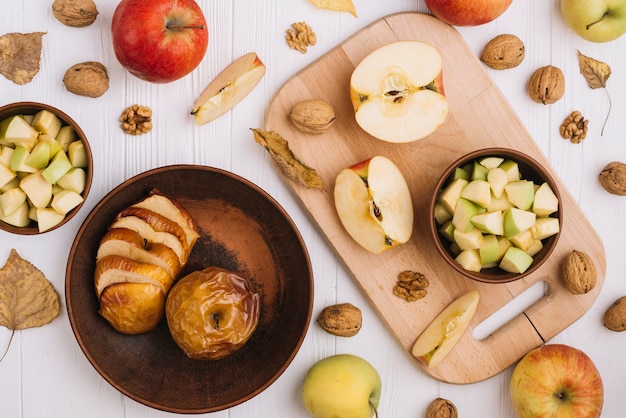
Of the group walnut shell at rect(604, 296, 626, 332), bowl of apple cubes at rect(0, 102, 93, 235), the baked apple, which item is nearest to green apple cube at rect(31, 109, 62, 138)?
bowl of apple cubes at rect(0, 102, 93, 235)

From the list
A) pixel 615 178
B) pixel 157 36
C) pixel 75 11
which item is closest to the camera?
pixel 157 36

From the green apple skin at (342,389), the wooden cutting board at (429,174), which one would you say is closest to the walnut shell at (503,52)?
the wooden cutting board at (429,174)

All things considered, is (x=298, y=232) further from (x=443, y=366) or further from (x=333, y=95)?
(x=443, y=366)

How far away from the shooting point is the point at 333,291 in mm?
1611

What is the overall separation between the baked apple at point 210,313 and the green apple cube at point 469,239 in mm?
447

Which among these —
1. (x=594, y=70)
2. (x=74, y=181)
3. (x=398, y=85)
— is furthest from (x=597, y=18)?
(x=74, y=181)

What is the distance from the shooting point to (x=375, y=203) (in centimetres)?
149

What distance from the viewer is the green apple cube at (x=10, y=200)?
4.70 ft

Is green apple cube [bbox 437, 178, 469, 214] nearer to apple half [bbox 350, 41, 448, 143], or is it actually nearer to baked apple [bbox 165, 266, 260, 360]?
apple half [bbox 350, 41, 448, 143]

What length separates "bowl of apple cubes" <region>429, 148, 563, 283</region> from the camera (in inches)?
57.2

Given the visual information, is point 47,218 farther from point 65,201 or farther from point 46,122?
point 46,122

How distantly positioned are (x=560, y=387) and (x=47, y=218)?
45.3 inches

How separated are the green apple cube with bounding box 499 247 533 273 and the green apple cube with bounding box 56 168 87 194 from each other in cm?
90

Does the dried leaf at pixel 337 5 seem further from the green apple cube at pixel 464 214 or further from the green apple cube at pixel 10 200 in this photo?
the green apple cube at pixel 10 200
